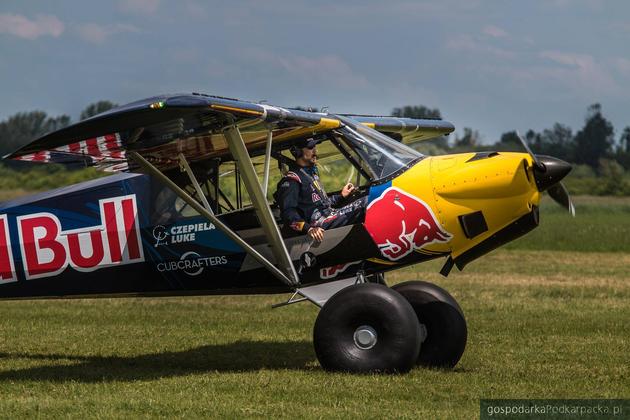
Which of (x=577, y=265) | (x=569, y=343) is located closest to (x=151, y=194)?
(x=569, y=343)

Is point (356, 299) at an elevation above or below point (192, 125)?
below

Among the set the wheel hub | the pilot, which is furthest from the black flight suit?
the wheel hub

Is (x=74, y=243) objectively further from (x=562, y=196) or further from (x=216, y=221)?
(x=562, y=196)

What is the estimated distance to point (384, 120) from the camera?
520 inches

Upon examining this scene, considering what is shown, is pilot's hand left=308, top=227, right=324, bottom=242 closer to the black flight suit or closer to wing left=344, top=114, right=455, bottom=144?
the black flight suit

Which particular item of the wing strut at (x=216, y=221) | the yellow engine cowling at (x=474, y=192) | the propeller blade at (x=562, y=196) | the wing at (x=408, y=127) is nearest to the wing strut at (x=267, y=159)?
the wing strut at (x=216, y=221)

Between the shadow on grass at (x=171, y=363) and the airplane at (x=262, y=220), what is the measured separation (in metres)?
0.77

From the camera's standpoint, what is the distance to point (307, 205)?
1061 centimetres

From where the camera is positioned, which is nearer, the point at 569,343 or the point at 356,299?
the point at 356,299

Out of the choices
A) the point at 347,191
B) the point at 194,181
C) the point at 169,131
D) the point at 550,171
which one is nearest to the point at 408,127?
the point at 347,191

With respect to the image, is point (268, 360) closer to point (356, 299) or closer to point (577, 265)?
point (356, 299)

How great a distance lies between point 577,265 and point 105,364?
48.2 feet

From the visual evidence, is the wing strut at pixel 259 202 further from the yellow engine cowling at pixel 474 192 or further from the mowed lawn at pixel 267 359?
the yellow engine cowling at pixel 474 192

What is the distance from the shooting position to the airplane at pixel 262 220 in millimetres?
9844
